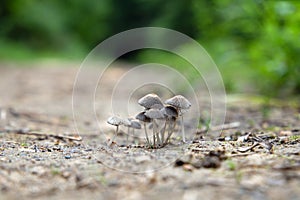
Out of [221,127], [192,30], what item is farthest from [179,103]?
[192,30]

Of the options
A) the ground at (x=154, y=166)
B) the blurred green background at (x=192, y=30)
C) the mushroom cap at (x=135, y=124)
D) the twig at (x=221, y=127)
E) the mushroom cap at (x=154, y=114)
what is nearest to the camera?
the ground at (x=154, y=166)

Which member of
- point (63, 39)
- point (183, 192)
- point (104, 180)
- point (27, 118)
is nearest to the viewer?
point (183, 192)

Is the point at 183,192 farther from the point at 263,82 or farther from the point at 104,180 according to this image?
the point at 263,82

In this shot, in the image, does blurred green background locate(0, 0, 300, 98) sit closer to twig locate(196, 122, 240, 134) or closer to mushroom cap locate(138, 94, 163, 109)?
twig locate(196, 122, 240, 134)

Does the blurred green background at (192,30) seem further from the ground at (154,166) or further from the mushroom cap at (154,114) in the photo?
the mushroom cap at (154,114)

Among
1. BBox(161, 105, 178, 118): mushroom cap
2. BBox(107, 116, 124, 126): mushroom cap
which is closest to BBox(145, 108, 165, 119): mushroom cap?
BBox(161, 105, 178, 118): mushroom cap

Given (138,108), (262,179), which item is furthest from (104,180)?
(138,108)

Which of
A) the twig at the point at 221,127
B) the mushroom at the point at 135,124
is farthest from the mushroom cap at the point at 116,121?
the twig at the point at 221,127
